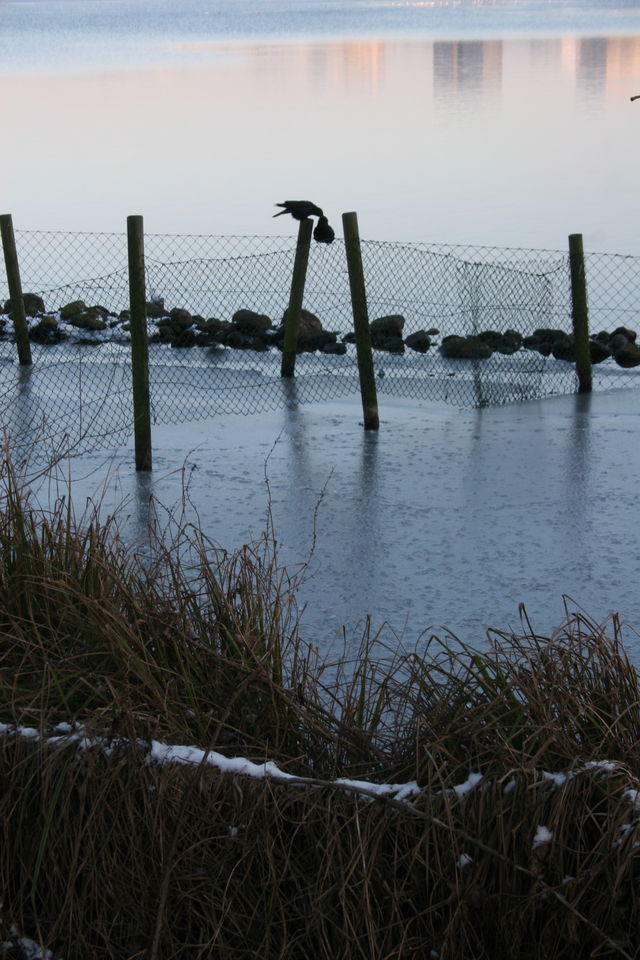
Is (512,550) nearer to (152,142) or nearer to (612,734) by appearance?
(612,734)

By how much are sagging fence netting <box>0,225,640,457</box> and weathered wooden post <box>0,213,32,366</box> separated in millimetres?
200

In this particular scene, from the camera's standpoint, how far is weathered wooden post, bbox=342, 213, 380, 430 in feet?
27.9

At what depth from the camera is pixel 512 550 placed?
20.4ft

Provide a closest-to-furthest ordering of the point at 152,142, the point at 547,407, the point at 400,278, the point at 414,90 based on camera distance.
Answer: the point at 547,407
the point at 400,278
the point at 152,142
the point at 414,90

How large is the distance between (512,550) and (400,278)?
8.15 m

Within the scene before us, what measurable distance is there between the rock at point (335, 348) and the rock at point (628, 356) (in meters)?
2.36

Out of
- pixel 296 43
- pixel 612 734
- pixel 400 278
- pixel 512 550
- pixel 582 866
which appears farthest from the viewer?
pixel 296 43

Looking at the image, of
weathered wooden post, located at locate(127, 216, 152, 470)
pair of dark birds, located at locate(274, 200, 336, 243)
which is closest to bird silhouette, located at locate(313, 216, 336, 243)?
pair of dark birds, located at locate(274, 200, 336, 243)

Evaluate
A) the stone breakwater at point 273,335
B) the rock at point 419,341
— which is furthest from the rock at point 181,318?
the rock at point 419,341

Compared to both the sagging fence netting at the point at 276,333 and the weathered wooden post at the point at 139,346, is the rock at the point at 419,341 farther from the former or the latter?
the weathered wooden post at the point at 139,346

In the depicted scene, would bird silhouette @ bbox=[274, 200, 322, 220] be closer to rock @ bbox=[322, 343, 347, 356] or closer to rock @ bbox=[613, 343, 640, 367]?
rock @ bbox=[322, 343, 347, 356]

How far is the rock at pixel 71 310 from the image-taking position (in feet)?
41.8

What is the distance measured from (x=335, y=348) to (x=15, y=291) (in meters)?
2.82

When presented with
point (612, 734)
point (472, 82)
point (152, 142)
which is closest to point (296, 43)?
point (472, 82)
